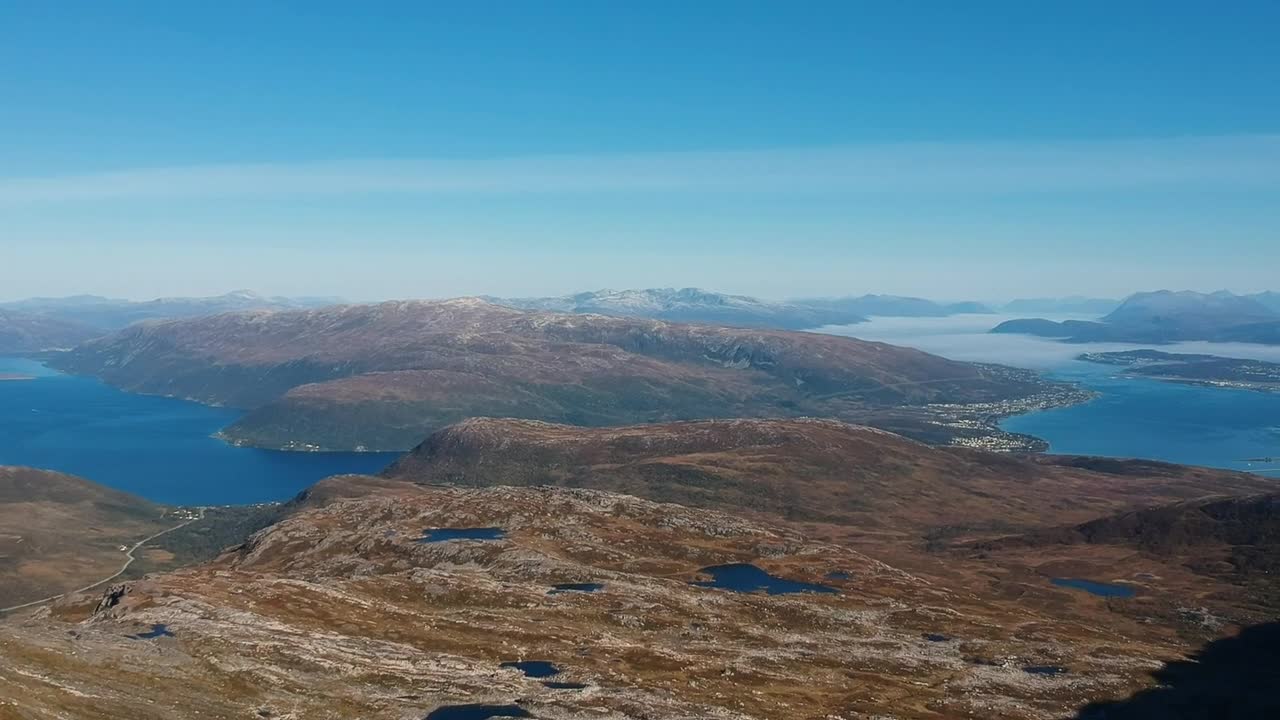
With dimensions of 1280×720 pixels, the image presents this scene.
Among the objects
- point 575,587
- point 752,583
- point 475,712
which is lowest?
point 752,583

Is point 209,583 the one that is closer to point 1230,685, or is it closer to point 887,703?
point 887,703

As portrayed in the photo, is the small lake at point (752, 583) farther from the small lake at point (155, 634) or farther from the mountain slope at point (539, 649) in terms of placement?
the small lake at point (155, 634)

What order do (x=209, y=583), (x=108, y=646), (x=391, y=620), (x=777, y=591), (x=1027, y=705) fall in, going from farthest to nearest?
(x=777, y=591)
(x=209, y=583)
(x=391, y=620)
(x=1027, y=705)
(x=108, y=646)

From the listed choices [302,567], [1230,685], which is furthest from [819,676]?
[302,567]

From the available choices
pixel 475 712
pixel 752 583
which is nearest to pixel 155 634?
pixel 475 712

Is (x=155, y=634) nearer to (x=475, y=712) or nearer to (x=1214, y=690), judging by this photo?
(x=475, y=712)

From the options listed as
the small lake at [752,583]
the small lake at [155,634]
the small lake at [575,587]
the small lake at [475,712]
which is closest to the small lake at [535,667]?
the small lake at [475,712]

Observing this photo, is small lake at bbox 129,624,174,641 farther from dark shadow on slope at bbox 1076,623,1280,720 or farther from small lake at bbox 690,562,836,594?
dark shadow on slope at bbox 1076,623,1280,720
